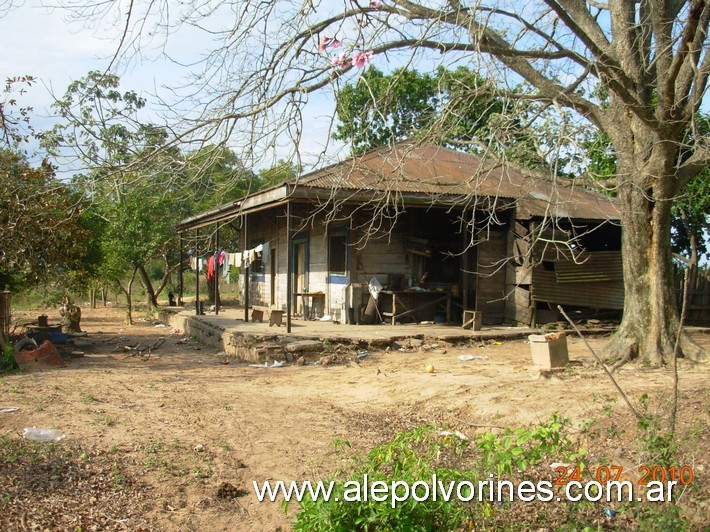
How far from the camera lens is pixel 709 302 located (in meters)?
16.8

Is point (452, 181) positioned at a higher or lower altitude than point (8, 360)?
higher

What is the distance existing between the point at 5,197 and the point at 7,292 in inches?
120

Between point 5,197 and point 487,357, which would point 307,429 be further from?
point 5,197

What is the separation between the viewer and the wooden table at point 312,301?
51.2 feet

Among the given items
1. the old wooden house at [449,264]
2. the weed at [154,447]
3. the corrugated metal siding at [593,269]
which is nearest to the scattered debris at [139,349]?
the old wooden house at [449,264]

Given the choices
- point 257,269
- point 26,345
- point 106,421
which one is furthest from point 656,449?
point 257,269

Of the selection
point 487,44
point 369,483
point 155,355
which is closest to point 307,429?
point 369,483

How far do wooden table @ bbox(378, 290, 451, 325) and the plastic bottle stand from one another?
905 centimetres

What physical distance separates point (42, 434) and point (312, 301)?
10.3m

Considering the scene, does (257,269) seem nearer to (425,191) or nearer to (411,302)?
(411,302)

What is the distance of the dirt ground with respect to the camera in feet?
15.3

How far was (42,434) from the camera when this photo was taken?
5.86 metres

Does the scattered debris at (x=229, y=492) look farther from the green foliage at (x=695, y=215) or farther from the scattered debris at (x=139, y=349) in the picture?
the green foliage at (x=695, y=215)

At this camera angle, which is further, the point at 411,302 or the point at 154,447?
the point at 411,302
